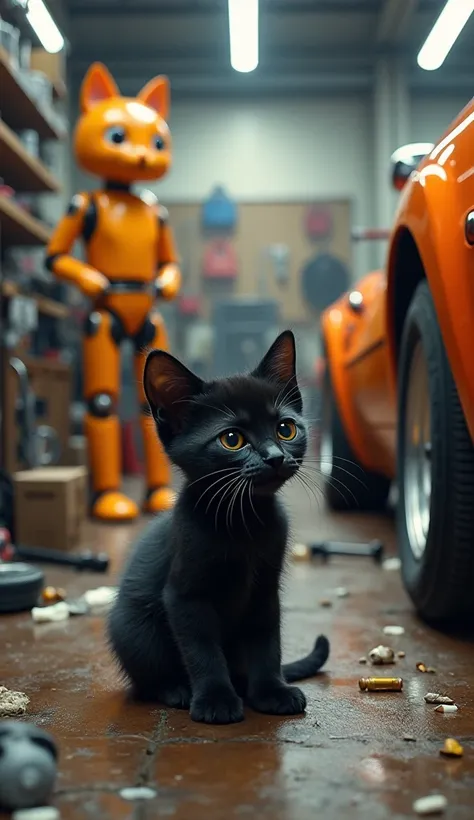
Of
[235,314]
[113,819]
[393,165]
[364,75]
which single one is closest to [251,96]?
[364,75]

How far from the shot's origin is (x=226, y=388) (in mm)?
1456

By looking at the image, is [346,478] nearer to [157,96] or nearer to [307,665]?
[157,96]

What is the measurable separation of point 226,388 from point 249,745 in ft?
1.89

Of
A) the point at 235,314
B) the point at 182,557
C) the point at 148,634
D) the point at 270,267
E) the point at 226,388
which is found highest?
the point at 270,267

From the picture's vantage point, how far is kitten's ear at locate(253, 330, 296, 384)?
1580 mm

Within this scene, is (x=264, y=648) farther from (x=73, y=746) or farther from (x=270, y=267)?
(x=270, y=267)

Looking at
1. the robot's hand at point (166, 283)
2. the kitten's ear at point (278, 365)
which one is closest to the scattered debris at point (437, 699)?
the kitten's ear at point (278, 365)

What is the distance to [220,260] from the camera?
9820mm

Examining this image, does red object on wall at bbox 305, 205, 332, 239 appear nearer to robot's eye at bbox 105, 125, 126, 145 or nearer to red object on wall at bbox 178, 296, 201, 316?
red object on wall at bbox 178, 296, 201, 316

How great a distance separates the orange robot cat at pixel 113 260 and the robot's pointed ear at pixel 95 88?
0.02m

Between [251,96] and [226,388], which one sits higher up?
[251,96]

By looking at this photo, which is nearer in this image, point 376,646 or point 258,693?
point 258,693

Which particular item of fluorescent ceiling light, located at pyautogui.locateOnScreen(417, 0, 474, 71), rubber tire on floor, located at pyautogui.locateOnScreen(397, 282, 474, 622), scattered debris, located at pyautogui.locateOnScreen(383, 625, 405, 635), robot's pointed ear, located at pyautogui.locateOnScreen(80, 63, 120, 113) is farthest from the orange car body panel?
fluorescent ceiling light, located at pyautogui.locateOnScreen(417, 0, 474, 71)

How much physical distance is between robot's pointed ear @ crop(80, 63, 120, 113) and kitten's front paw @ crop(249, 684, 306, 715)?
4045mm
